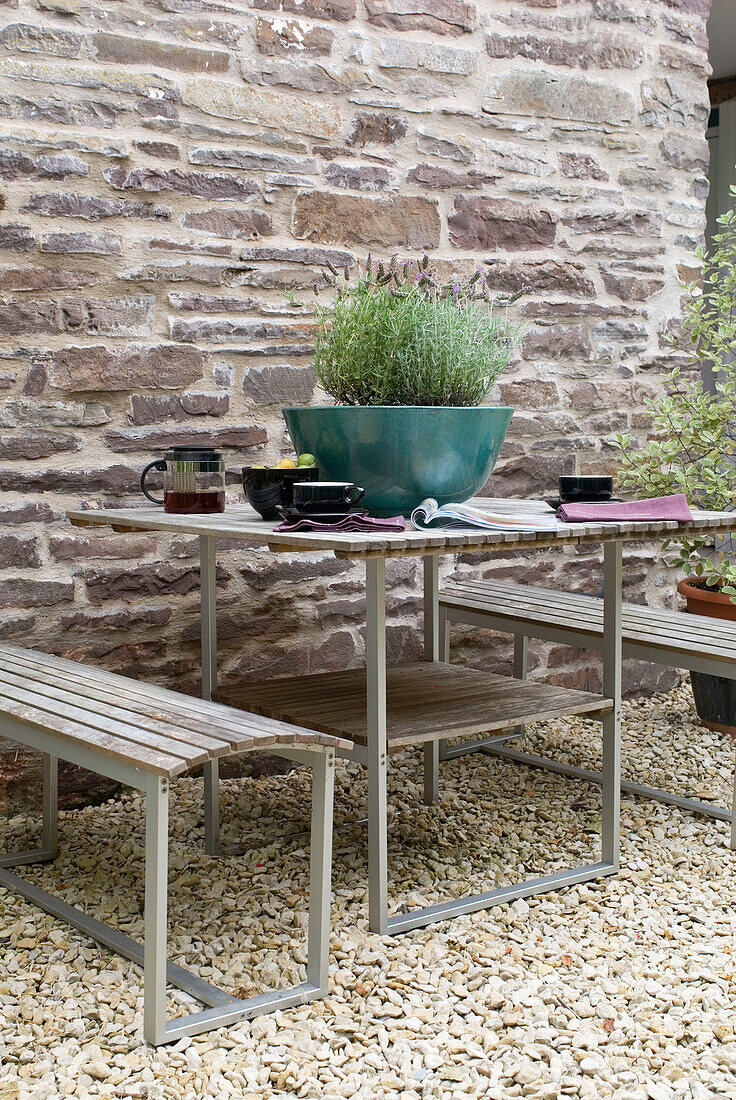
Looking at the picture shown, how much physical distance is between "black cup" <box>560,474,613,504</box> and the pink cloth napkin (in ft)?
0.45

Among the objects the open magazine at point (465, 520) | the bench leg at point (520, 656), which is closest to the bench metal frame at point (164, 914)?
the open magazine at point (465, 520)

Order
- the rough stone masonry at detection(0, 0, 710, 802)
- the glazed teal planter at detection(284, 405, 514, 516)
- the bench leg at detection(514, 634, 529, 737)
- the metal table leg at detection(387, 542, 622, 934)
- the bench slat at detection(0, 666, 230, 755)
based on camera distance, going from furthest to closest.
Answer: the bench leg at detection(514, 634, 529, 737), the rough stone masonry at detection(0, 0, 710, 802), the metal table leg at detection(387, 542, 622, 934), the glazed teal planter at detection(284, 405, 514, 516), the bench slat at detection(0, 666, 230, 755)

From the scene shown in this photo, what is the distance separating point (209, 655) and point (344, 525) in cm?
69

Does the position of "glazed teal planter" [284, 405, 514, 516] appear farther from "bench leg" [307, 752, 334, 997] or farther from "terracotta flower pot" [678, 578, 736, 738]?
"terracotta flower pot" [678, 578, 736, 738]

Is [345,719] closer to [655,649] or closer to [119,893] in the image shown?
[119,893]

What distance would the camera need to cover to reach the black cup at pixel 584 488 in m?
2.61

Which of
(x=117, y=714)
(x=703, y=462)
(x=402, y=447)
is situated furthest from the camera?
(x=703, y=462)

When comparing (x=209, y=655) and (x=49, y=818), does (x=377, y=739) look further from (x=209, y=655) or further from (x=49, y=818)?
(x=49, y=818)

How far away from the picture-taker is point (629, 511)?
2434mm

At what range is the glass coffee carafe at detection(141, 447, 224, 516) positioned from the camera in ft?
8.60

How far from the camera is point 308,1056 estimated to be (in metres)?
1.86

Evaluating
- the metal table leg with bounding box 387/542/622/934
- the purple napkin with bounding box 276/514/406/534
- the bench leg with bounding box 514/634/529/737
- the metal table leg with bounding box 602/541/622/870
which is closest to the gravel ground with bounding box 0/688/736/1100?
the metal table leg with bounding box 387/542/622/934

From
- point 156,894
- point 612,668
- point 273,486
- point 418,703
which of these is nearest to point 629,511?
point 612,668

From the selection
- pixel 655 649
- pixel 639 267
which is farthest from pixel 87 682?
pixel 639 267
